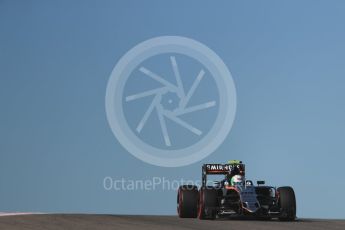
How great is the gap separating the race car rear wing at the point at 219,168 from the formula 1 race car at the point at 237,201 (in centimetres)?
86

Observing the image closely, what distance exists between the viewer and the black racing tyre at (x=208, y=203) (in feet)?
94.0

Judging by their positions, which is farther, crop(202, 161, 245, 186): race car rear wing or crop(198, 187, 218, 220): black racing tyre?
crop(202, 161, 245, 186): race car rear wing

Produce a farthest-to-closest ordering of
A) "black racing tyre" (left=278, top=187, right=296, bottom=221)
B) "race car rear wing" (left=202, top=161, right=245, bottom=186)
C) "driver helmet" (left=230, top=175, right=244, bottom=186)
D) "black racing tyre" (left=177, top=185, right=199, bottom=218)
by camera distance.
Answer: "race car rear wing" (left=202, top=161, right=245, bottom=186) → "driver helmet" (left=230, top=175, right=244, bottom=186) → "black racing tyre" (left=177, top=185, right=199, bottom=218) → "black racing tyre" (left=278, top=187, right=296, bottom=221)

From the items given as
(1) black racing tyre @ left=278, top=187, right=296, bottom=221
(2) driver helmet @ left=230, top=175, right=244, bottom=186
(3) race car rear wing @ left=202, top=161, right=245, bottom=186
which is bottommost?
(1) black racing tyre @ left=278, top=187, right=296, bottom=221

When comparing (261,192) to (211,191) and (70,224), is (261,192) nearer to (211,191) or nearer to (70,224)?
(211,191)

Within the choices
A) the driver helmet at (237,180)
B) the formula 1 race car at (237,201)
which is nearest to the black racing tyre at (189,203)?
the formula 1 race car at (237,201)

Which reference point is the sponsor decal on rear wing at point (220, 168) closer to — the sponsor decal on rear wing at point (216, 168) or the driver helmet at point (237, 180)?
the sponsor decal on rear wing at point (216, 168)

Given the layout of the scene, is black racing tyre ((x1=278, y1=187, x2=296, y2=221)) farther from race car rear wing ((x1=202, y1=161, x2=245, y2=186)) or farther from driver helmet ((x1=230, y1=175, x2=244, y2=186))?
race car rear wing ((x1=202, y1=161, x2=245, y2=186))

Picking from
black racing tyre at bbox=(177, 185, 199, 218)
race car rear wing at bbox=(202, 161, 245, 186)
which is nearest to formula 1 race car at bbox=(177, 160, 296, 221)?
black racing tyre at bbox=(177, 185, 199, 218)

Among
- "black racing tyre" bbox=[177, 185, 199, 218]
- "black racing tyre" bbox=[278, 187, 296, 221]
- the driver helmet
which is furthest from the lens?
the driver helmet

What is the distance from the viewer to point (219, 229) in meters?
22.8

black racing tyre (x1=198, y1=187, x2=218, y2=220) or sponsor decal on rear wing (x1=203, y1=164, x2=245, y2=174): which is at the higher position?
sponsor decal on rear wing (x1=203, y1=164, x2=245, y2=174)

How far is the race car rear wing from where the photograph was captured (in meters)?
33.0

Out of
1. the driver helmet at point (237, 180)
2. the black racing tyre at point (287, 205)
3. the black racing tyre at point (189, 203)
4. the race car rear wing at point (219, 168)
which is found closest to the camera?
the black racing tyre at point (287, 205)
